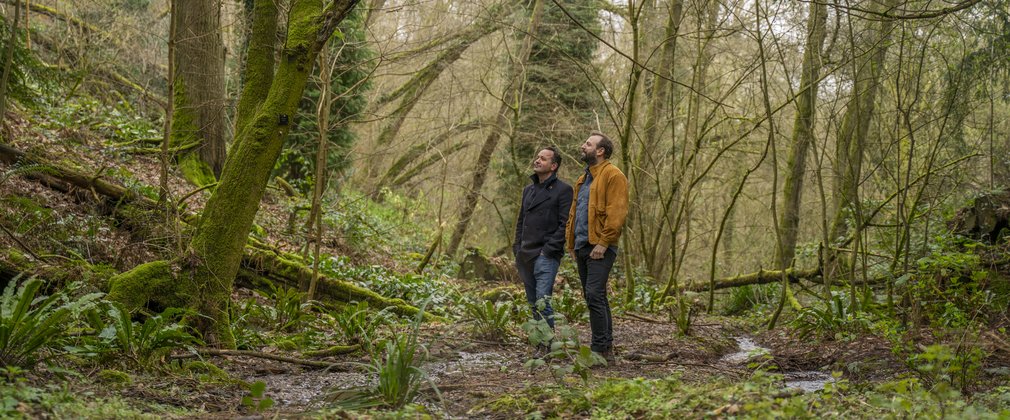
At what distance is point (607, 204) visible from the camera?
6.20m

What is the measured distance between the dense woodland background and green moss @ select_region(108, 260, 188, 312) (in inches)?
0.7

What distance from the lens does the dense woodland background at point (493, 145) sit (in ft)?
20.6

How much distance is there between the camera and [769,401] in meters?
3.41

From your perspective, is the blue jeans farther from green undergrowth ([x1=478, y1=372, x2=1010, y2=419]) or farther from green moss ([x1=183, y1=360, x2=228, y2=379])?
green moss ([x1=183, y1=360, x2=228, y2=379])

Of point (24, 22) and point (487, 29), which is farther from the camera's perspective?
point (487, 29)

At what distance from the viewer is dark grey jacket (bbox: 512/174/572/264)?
6641 mm

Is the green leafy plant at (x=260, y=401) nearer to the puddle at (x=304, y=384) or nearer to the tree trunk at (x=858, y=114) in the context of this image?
the puddle at (x=304, y=384)

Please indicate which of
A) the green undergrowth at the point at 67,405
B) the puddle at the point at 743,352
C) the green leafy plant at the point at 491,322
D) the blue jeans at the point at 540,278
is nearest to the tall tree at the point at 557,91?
the puddle at the point at 743,352

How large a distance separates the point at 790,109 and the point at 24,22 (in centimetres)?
1494

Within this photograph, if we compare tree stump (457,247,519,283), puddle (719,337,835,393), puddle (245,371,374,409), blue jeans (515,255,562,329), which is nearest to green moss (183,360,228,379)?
puddle (245,371,374,409)

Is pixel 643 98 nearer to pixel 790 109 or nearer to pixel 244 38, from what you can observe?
pixel 790 109

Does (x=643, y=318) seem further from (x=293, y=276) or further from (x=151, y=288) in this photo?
(x=151, y=288)

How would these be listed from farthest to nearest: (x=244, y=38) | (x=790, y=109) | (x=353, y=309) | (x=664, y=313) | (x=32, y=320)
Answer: (x=790, y=109) → (x=244, y=38) → (x=664, y=313) → (x=353, y=309) → (x=32, y=320)

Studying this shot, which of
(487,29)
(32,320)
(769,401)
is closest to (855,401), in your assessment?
(769,401)
